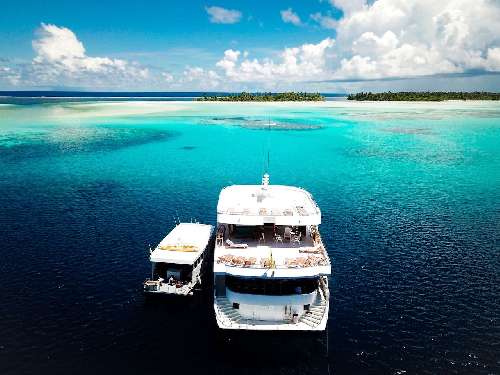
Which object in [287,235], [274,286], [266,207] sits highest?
[266,207]

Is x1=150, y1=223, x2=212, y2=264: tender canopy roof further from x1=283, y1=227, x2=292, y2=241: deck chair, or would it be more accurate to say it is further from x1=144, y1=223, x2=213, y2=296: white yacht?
x1=283, y1=227, x2=292, y2=241: deck chair

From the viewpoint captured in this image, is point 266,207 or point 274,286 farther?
point 266,207

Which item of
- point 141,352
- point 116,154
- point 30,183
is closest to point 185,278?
point 141,352

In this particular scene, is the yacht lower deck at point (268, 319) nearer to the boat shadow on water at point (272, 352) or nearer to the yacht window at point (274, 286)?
the yacht window at point (274, 286)

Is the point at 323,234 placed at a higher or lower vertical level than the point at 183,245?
lower

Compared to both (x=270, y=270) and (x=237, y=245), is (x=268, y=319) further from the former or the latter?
(x=237, y=245)

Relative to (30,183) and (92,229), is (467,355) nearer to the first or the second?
(92,229)

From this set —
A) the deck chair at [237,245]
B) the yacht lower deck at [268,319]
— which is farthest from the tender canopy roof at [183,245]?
the yacht lower deck at [268,319]

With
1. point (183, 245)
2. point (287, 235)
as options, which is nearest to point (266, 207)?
point (287, 235)
